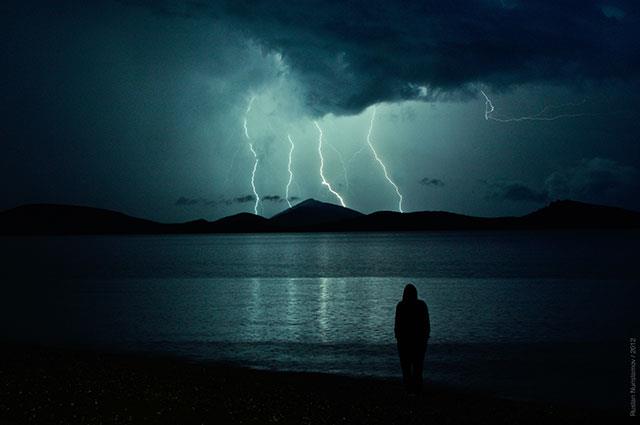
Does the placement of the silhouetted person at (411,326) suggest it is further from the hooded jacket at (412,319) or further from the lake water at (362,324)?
the lake water at (362,324)

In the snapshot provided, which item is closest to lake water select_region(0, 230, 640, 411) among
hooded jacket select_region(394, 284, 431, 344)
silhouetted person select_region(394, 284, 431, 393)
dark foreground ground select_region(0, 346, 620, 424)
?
dark foreground ground select_region(0, 346, 620, 424)

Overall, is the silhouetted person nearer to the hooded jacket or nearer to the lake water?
the hooded jacket

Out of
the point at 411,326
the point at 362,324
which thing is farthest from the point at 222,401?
the point at 362,324

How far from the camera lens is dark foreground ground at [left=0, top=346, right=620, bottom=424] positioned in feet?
38.1

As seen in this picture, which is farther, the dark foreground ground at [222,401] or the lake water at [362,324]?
the lake water at [362,324]

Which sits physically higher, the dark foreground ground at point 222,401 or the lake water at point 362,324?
the dark foreground ground at point 222,401

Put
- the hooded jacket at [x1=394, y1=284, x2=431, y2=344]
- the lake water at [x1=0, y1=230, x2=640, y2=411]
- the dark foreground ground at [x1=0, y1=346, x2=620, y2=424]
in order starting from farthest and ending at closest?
the lake water at [x1=0, y1=230, x2=640, y2=411] → the hooded jacket at [x1=394, y1=284, x2=431, y2=344] → the dark foreground ground at [x1=0, y1=346, x2=620, y2=424]

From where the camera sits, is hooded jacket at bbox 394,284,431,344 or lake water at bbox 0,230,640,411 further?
lake water at bbox 0,230,640,411

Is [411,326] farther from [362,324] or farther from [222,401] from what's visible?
[362,324]

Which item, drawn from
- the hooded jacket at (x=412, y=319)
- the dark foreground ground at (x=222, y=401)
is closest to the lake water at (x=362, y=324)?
the dark foreground ground at (x=222, y=401)

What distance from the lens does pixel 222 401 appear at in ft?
42.8

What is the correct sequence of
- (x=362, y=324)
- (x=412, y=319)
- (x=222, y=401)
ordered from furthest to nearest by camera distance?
(x=362, y=324) → (x=412, y=319) → (x=222, y=401)

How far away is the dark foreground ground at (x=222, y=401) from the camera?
11.6 m

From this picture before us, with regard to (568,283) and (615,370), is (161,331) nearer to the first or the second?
(615,370)
